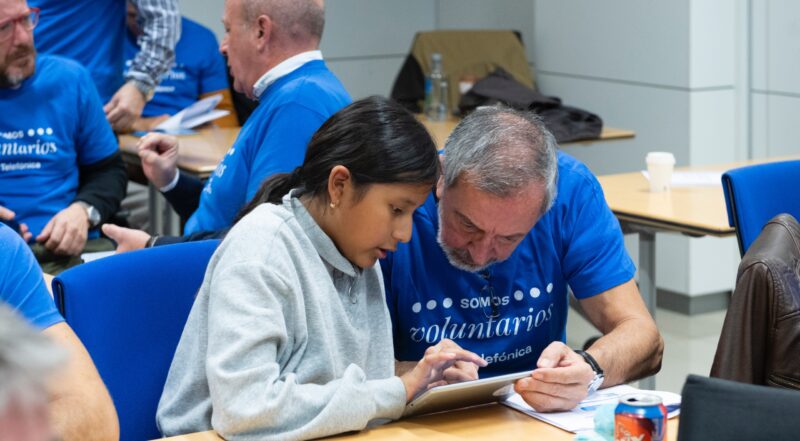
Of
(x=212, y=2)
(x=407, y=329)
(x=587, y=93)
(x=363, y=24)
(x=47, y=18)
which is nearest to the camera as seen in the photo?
(x=407, y=329)

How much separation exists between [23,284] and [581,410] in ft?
2.95

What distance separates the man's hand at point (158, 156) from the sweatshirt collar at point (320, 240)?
1.35m

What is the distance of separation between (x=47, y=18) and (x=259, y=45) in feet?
6.30

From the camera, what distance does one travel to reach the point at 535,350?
222 cm

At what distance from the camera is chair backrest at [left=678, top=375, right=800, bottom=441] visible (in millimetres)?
1189

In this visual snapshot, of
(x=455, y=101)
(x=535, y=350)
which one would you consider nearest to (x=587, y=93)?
(x=455, y=101)

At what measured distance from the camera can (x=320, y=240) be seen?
183 cm

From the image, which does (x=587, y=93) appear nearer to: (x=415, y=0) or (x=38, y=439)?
(x=415, y=0)

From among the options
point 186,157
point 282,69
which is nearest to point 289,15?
point 282,69

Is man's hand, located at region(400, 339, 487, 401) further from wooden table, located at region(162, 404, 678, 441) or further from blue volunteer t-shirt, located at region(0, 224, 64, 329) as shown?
blue volunteer t-shirt, located at region(0, 224, 64, 329)

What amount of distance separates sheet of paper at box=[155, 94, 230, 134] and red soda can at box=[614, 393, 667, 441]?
316 cm

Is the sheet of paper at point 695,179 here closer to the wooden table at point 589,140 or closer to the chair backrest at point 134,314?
the wooden table at point 589,140

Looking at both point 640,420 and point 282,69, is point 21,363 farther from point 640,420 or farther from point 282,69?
point 282,69

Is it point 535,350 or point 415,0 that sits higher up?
point 415,0
